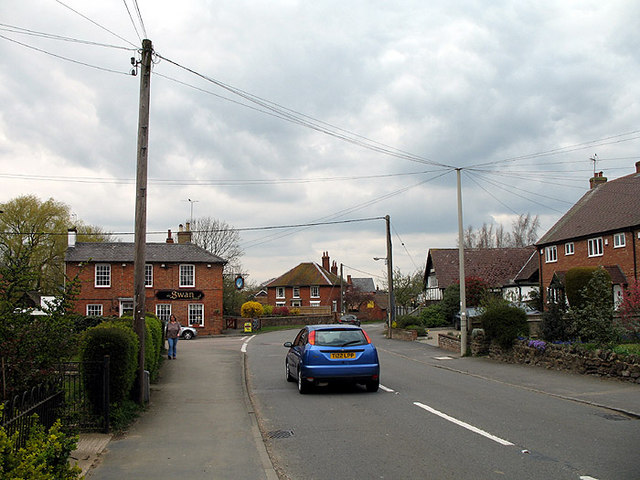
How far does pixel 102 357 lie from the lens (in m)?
9.28

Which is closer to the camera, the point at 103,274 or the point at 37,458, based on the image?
the point at 37,458

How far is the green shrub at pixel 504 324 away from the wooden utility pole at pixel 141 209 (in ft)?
43.4

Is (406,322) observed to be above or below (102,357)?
below

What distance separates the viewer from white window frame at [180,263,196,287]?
154 ft

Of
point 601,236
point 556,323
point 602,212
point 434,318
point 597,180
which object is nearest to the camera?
point 556,323

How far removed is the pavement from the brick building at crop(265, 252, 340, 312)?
5694 centimetres

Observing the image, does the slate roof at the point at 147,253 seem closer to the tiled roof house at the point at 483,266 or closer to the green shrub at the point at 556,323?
the tiled roof house at the point at 483,266

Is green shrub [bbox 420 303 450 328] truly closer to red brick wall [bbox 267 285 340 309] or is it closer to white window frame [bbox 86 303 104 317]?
white window frame [bbox 86 303 104 317]

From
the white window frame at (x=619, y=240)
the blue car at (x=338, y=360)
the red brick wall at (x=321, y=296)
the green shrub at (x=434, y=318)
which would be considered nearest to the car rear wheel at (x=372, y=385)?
the blue car at (x=338, y=360)

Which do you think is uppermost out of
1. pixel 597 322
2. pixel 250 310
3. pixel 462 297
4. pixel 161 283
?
pixel 161 283

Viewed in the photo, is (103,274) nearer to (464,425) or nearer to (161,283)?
(161,283)

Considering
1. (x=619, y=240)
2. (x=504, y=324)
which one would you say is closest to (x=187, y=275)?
(x=619, y=240)

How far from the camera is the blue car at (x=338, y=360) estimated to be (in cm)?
1274

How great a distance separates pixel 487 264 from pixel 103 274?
32.0m
